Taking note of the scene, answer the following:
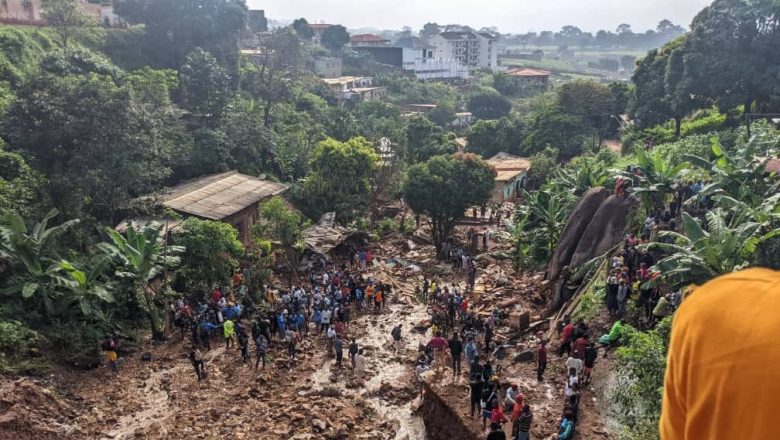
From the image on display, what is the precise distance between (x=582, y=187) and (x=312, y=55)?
61495mm

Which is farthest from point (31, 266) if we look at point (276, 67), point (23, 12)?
point (23, 12)

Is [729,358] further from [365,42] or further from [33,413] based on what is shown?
[365,42]

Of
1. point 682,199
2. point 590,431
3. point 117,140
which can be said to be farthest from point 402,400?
point 117,140

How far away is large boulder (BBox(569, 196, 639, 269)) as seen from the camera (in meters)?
18.6

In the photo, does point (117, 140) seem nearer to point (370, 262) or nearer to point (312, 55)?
point (370, 262)

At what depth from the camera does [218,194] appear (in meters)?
24.7

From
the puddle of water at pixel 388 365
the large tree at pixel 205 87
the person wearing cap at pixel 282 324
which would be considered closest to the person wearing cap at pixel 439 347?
the puddle of water at pixel 388 365

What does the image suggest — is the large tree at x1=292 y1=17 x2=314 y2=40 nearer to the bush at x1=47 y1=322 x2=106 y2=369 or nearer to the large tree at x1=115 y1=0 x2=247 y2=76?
the large tree at x1=115 y1=0 x2=247 y2=76

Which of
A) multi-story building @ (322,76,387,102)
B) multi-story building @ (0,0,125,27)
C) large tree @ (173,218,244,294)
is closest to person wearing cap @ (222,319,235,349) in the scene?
large tree @ (173,218,244,294)

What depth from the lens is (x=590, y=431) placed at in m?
11.2

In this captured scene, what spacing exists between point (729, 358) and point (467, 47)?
113462 millimetres

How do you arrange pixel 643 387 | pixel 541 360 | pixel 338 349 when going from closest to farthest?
pixel 643 387 → pixel 541 360 → pixel 338 349

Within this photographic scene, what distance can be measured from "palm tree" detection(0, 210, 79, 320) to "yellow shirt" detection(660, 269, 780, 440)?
1660 cm

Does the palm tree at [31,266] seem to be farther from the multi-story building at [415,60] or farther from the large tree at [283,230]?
the multi-story building at [415,60]
